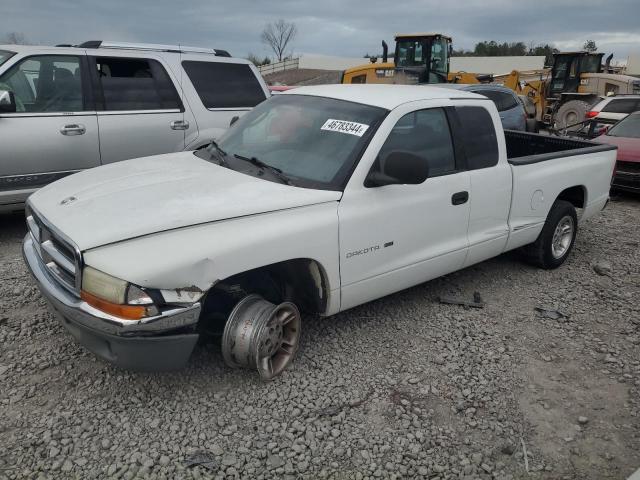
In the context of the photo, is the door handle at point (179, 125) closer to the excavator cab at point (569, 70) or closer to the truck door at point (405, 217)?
the truck door at point (405, 217)

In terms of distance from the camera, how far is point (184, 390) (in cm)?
322

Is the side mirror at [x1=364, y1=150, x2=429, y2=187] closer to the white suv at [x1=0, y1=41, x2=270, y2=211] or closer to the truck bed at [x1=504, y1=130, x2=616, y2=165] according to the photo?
the truck bed at [x1=504, y1=130, x2=616, y2=165]

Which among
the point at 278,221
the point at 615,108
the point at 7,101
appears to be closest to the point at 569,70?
the point at 615,108

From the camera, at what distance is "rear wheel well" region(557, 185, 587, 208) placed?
18.0ft

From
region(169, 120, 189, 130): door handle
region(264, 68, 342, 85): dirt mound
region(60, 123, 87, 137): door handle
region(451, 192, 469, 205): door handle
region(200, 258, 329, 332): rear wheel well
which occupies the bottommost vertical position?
region(264, 68, 342, 85): dirt mound

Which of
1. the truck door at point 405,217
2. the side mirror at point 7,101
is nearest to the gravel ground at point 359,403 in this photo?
the truck door at point 405,217

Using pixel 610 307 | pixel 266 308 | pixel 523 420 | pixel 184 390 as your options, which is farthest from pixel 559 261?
pixel 184 390

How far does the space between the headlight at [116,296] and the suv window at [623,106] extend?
12.6 m

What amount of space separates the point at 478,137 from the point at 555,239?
172 cm

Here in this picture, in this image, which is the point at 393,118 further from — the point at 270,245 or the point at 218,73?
the point at 218,73

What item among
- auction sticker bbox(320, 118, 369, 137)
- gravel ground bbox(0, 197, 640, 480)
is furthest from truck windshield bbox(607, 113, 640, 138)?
auction sticker bbox(320, 118, 369, 137)

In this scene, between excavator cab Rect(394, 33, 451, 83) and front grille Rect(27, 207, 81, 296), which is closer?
front grille Rect(27, 207, 81, 296)

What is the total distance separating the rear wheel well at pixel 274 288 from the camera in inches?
127

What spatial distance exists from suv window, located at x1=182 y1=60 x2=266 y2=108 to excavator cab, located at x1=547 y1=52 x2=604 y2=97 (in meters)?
14.6
